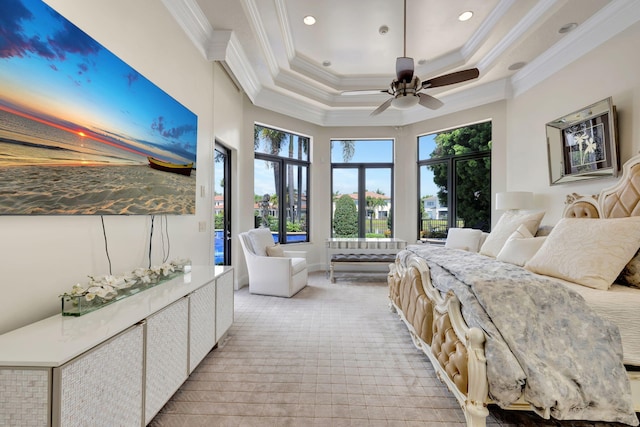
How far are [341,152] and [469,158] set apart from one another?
2.58 metres

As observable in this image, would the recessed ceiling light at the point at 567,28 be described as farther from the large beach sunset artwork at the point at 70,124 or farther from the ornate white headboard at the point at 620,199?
the large beach sunset artwork at the point at 70,124

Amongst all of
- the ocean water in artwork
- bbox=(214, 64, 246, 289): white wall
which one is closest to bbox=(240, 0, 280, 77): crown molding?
bbox=(214, 64, 246, 289): white wall

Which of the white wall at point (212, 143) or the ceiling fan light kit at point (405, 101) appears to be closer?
the white wall at point (212, 143)

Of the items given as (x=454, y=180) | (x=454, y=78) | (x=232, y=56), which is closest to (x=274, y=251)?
(x=232, y=56)

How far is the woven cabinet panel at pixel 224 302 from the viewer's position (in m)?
2.41

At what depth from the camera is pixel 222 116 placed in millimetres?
3805

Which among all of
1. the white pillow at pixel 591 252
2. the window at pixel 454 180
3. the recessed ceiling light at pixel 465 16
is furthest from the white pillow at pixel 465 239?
the recessed ceiling light at pixel 465 16

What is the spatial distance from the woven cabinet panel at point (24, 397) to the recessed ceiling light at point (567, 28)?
501 centimetres

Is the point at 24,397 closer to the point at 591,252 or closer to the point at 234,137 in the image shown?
the point at 591,252

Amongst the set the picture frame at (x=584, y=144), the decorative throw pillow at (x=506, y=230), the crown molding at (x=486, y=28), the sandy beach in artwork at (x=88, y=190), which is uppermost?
the crown molding at (x=486, y=28)

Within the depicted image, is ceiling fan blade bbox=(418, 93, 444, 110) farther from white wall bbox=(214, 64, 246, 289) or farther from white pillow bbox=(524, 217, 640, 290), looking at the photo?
white wall bbox=(214, 64, 246, 289)

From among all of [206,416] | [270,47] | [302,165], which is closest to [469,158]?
[302,165]

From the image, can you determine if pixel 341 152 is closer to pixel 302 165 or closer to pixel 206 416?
pixel 302 165

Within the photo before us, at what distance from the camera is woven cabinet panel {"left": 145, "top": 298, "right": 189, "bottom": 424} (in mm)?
1478
